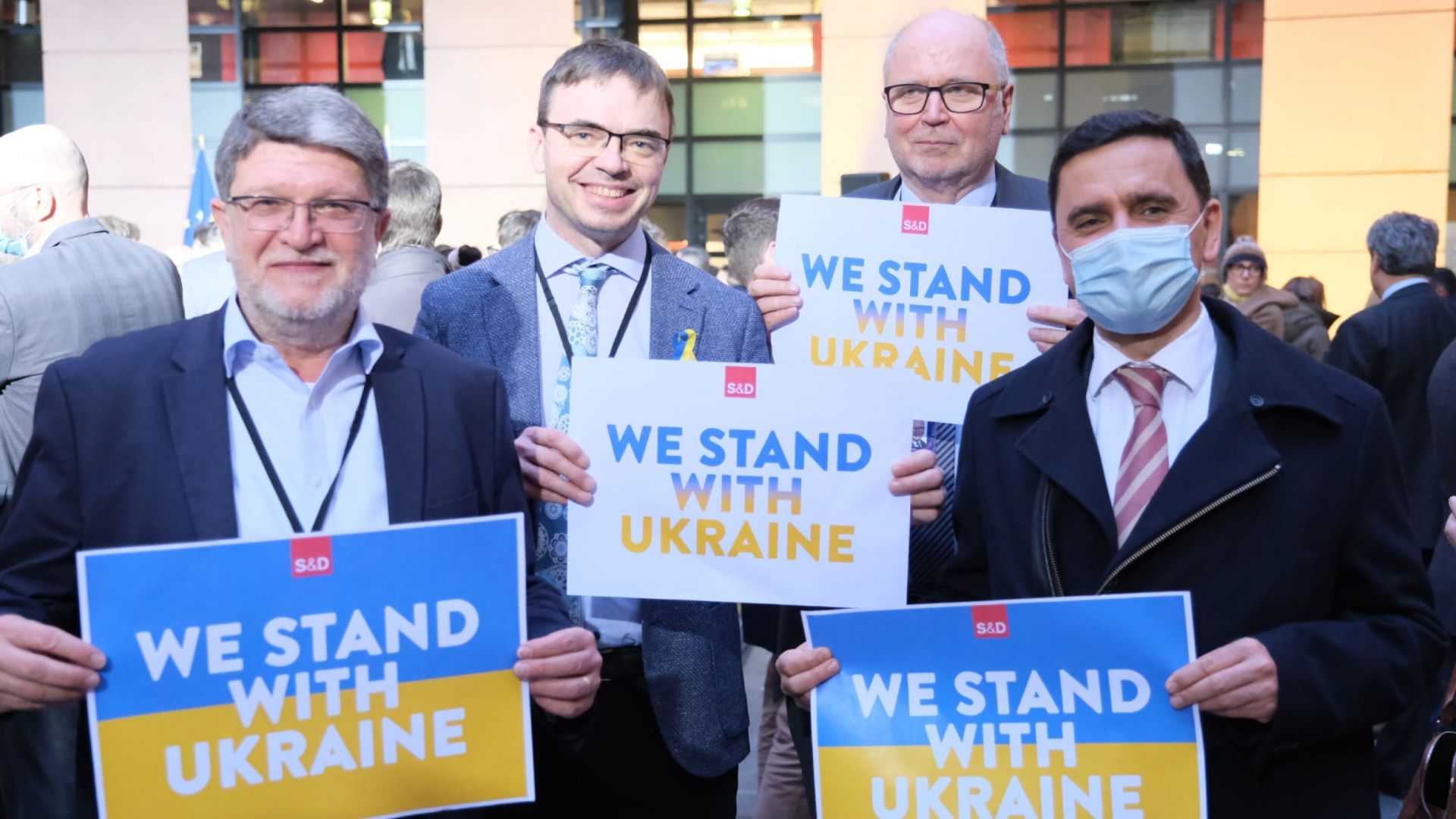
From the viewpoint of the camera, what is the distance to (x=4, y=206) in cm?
518

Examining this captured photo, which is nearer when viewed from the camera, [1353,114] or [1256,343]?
[1256,343]

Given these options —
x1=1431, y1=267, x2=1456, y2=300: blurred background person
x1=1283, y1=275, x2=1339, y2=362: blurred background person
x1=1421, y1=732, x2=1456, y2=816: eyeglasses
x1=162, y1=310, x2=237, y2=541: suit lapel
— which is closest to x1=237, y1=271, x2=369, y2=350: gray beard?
x1=162, y1=310, x2=237, y2=541: suit lapel

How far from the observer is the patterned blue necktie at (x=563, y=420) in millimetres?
2988

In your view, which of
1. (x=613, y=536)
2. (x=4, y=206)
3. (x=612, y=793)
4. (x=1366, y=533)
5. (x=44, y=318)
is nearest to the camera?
(x=1366, y=533)

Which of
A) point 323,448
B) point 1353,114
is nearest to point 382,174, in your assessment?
point 323,448

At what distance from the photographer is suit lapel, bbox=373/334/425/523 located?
246 cm

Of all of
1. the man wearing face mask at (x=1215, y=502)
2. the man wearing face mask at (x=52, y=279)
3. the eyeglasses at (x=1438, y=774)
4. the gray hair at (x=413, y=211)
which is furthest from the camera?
the gray hair at (x=413, y=211)

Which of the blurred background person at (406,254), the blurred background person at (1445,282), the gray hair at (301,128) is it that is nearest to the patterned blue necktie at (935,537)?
the gray hair at (301,128)

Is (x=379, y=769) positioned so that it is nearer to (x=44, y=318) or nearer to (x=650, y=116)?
(x=650, y=116)

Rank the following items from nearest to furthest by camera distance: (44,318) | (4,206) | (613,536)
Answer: (613,536) → (44,318) → (4,206)

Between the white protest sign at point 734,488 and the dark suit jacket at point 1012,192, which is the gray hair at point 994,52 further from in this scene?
the white protest sign at point 734,488

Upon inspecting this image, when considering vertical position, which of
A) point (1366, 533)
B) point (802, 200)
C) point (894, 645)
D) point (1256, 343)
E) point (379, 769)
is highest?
point (802, 200)

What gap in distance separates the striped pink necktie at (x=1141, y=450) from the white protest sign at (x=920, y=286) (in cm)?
76

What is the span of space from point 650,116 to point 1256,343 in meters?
1.37
